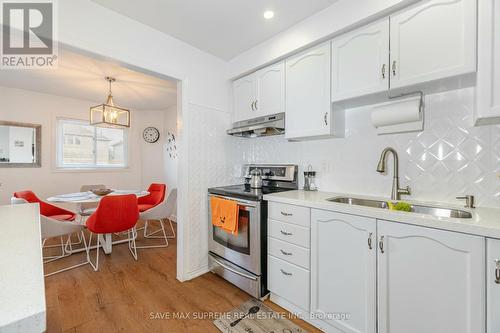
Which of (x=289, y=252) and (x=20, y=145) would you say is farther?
(x=20, y=145)

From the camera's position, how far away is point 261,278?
194 cm

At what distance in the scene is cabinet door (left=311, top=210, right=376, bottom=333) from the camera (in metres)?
1.34

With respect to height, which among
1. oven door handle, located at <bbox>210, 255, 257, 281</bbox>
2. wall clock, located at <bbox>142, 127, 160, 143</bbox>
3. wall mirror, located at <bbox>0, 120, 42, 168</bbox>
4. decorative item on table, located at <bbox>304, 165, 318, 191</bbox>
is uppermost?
wall clock, located at <bbox>142, 127, 160, 143</bbox>

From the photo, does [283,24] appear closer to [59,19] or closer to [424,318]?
[59,19]

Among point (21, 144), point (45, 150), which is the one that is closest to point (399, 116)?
point (45, 150)

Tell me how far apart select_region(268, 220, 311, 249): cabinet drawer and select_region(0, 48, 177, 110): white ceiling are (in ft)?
7.56

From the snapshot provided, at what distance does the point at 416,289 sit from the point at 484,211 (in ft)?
2.16

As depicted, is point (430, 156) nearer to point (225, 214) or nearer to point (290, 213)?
point (290, 213)

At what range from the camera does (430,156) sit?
1.59 meters

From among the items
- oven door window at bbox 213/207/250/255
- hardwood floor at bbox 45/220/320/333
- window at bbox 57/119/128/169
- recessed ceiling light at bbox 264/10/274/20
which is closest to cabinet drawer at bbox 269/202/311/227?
oven door window at bbox 213/207/250/255

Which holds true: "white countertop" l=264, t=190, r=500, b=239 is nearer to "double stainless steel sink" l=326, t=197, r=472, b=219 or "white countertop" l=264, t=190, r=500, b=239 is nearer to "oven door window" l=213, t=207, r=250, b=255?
"double stainless steel sink" l=326, t=197, r=472, b=219

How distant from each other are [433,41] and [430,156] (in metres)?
0.76

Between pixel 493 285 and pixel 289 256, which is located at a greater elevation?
pixel 493 285

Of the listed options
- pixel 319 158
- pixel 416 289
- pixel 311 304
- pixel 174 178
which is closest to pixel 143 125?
pixel 174 178
